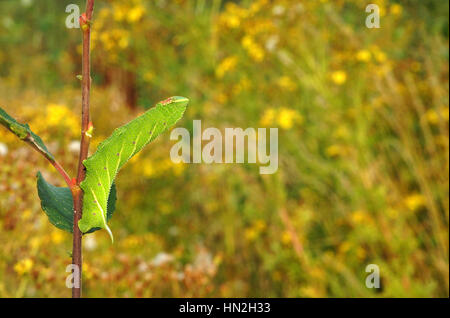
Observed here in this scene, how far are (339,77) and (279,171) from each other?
1.24ft

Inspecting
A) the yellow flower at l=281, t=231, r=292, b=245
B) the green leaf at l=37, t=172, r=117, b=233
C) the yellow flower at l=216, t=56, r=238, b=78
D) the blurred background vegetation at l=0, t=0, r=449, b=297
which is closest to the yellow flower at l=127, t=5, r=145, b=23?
the blurred background vegetation at l=0, t=0, r=449, b=297

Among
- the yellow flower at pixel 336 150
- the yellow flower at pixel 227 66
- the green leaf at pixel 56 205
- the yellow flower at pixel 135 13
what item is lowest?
the green leaf at pixel 56 205

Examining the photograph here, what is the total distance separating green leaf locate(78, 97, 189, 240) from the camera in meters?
0.36

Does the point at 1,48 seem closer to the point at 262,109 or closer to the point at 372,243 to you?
the point at 262,109

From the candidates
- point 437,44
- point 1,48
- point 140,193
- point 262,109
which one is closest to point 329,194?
point 262,109

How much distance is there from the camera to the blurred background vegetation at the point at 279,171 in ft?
4.27

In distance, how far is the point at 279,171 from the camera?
1.75 meters

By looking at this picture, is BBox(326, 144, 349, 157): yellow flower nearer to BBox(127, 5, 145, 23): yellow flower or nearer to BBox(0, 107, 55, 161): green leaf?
BBox(127, 5, 145, 23): yellow flower

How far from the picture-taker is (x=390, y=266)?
1521mm

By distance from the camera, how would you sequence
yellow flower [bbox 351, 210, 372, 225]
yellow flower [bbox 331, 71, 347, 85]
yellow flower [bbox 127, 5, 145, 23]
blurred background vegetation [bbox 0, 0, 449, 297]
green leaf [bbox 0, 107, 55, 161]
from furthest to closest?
yellow flower [bbox 127, 5, 145, 23], yellow flower [bbox 331, 71, 347, 85], yellow flower [bbox 351, 210, 372, 225], blurred background vegetation [bbox 0, 0, 449, 297], green leaf [bbox 0, 107, 55, 161]

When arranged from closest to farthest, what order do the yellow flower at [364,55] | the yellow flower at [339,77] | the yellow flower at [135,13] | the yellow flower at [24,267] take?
1. the yellow flower at [24,267]
2. the yellow flower at [364,55]
3. the yellow flower at [339,77]
4. the yellow flower at [135,13]

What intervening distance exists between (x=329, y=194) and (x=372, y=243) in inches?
12.8

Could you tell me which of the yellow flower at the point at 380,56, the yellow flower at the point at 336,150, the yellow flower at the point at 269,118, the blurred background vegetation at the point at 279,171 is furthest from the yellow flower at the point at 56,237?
the yellow flower at the point at 380,56

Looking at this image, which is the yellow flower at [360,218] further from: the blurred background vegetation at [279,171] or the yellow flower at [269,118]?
the yellow flower at [269,118]
